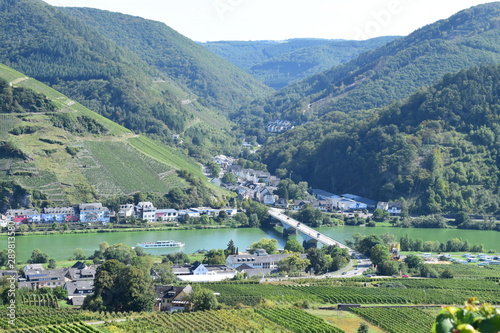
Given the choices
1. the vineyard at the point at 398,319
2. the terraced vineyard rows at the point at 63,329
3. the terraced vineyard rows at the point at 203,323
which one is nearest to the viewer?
the terraced vineyard rows at the point at 63,329

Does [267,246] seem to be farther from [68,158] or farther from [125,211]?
[68,158]

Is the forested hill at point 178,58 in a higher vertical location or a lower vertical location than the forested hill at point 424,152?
higher

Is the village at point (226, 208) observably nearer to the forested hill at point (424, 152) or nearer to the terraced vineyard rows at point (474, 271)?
the forested hill at point (424, 152)

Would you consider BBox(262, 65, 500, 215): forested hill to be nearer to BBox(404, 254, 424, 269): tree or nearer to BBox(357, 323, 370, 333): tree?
BBox(404, 254, 424, 269): tree

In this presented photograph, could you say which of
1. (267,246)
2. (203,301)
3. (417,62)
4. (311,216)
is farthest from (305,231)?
(417,62)

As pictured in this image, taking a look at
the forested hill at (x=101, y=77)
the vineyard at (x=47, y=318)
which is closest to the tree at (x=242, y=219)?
the forested hill at (x=101, y=77)

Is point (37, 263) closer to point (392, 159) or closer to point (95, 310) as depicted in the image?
point (95, 310)
